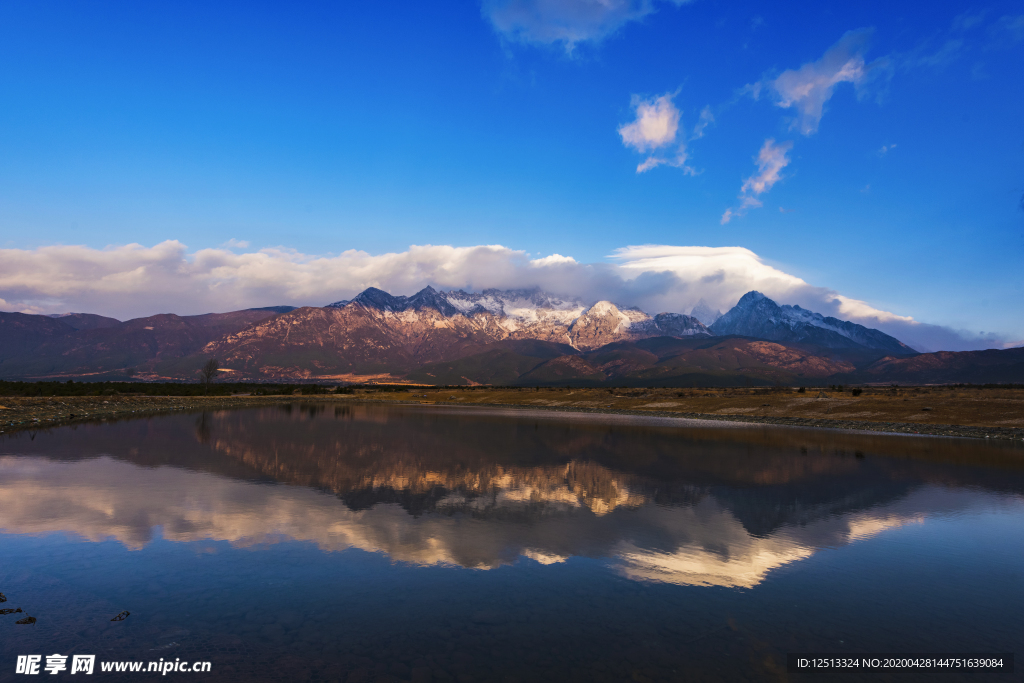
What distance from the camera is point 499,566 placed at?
17.3m

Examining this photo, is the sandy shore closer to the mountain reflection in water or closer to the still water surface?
the mountain reflection in water

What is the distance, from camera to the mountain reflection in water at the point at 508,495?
1944 centimetres

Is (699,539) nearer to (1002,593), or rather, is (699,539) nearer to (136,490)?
(1002,593)

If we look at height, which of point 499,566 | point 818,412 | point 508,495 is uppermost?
point 499,566

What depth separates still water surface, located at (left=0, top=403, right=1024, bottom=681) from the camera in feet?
37.3

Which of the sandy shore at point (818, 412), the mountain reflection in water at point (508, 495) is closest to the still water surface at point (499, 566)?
the mountain reflection in water at point (508, 495)

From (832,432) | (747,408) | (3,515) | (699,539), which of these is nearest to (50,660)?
(3,515)

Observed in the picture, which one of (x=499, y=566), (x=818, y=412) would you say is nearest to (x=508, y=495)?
(x=499, y=566)

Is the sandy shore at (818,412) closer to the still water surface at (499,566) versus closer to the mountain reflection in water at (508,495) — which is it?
the mountain reflection in water at (508,495)

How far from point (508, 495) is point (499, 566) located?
10930 mm

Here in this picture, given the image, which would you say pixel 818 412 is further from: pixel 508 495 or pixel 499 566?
pixel 499 566

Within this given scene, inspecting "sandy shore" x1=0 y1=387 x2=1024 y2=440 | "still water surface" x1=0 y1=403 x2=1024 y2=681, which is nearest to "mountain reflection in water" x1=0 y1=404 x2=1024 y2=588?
"still water surface" x1=0 y1=403 x2=1024 y2=681

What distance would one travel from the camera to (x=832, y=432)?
69812 mm

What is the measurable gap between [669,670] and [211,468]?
111ft
